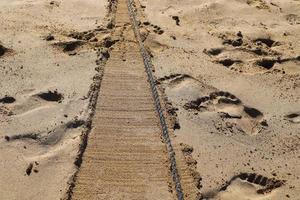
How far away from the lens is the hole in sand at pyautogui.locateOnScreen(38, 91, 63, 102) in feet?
22.9

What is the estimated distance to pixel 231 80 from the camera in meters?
7.65

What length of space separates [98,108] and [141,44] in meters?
1.91

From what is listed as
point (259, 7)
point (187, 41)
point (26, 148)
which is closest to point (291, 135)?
point (187, 41)

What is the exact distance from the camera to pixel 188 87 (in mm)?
7348

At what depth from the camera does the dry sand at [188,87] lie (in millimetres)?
5875

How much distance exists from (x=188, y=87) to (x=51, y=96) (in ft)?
6.19

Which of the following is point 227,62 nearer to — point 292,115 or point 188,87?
point 188,87

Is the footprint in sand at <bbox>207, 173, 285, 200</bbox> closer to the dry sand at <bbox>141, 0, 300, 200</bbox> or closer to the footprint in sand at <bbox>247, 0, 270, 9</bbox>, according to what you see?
the dry sand at <bbox>141, 0, 300, 200</bbox>

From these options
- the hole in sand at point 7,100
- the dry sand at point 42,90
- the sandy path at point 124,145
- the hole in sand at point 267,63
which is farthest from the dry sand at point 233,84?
the hole in sand at point 7,100

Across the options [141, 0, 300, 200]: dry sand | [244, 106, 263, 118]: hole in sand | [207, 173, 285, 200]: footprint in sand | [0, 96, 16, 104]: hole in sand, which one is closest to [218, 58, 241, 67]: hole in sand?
[141, 0, 300, 200]: dry sand

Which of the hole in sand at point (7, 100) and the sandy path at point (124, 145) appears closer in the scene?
the sandy path at point (124, 145)

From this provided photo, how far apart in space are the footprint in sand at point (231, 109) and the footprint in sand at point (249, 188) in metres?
0.87

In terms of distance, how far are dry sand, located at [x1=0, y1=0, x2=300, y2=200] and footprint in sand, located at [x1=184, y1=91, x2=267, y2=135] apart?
0.01 m

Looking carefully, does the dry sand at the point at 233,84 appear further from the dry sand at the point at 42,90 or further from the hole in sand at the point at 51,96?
the hole in sand at the point at 51,96
